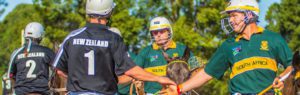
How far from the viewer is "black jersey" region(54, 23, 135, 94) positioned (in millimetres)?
7469

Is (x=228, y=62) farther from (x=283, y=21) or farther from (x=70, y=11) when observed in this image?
(x=283, y=21)

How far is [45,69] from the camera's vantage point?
1227 centimetres

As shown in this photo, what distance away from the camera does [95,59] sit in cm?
747

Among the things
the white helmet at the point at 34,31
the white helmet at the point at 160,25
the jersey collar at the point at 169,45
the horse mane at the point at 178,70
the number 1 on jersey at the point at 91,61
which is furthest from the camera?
the white helmet at the point at 160,25

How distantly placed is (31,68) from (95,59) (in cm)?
486

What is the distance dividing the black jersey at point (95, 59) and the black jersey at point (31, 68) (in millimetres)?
4580

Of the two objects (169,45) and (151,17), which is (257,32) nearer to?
(169,45)

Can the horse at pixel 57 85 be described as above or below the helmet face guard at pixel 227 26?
below

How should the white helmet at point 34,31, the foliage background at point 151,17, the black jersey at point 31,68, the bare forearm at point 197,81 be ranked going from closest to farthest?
1. the bare forearm at point 197,81
2. the black jersey at point 31,68
3. the white helmet at point 34,31
4. the foliage background at point 151,17

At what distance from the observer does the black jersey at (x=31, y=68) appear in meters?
12.1

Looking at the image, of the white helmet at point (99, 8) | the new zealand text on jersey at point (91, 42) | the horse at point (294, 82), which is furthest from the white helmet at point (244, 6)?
the new zealand text on jersey at point (91, 42)

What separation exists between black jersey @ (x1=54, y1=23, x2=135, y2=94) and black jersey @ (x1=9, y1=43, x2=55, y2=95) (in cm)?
458

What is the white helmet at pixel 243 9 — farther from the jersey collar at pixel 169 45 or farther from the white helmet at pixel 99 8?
the jersey collar at pixel 169 45

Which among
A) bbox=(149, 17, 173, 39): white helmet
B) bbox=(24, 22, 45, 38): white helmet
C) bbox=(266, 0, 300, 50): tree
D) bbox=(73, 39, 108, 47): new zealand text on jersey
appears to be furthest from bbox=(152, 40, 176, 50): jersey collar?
bbox=(266, 0, 300, 50): tree
